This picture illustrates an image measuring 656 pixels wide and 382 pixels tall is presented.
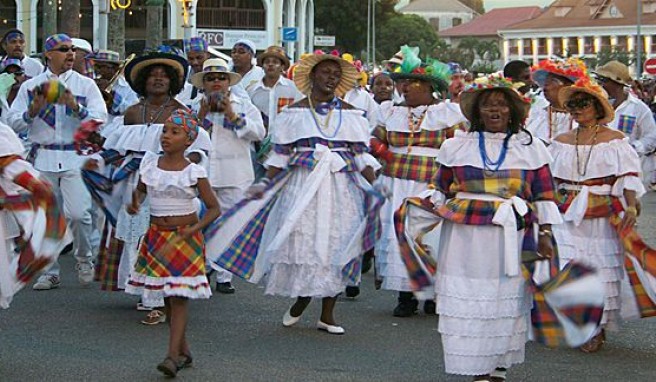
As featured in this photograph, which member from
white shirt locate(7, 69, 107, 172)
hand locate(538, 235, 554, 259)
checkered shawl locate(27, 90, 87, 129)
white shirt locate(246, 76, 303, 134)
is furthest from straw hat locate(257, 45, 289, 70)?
hand locate(538, 235, 554, 259)

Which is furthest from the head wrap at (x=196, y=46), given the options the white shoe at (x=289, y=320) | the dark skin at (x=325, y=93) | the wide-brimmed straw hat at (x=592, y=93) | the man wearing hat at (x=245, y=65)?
the wide-brimmed straw hat at (x=592, y=93)

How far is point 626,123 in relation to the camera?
483 inches

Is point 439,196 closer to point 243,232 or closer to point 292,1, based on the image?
point 243,232

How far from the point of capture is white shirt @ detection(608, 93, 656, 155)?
12242 millimetres

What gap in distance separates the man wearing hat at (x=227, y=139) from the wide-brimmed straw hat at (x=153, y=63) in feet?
3.58

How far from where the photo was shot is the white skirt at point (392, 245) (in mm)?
10094

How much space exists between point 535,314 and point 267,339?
2385 mm

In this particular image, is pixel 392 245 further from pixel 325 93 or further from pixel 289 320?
pixel 325 93

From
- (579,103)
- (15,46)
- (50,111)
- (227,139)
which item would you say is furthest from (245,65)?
(579,103)

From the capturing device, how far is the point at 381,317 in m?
10.1

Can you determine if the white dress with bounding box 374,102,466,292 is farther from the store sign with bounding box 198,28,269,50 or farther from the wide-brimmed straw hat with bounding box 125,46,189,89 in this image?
the store sign with bounding box 198,28,269,50

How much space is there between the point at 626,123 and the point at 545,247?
5.28 m

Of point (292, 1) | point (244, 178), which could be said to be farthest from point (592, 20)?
point (244, 178)

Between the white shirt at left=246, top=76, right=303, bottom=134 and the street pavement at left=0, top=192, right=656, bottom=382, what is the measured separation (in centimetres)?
260
